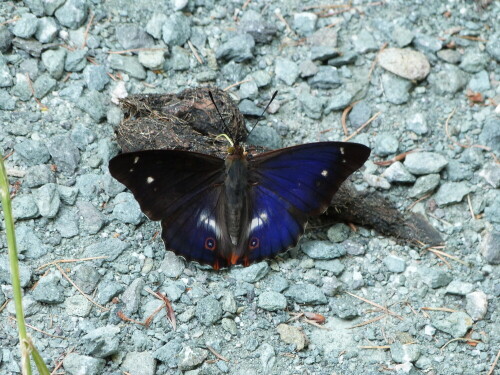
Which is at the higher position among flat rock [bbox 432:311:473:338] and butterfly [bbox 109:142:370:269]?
butterfly [bbox 109:142:370:269]

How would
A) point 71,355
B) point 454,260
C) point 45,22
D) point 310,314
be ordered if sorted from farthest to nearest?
point 45,22
point 454,260
point 310,314
point 71,355

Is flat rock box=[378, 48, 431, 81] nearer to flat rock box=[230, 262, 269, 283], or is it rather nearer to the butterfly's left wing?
the butterfly's left wing

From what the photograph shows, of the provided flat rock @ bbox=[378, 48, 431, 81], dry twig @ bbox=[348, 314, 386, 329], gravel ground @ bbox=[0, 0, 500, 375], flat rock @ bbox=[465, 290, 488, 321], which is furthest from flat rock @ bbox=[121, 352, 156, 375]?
flat rock @ bbox=[378, 48, 431, 81]

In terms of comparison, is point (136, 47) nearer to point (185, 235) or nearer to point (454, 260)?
point (185, 235)

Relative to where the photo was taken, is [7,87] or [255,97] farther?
[255,97]

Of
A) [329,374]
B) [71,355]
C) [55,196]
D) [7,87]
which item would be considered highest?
[7,87]

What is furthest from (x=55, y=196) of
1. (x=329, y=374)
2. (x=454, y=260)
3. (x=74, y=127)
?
(x=454, y=260)

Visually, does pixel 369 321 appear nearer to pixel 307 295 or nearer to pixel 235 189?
pixel 307 295

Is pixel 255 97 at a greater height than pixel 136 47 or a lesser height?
lesser

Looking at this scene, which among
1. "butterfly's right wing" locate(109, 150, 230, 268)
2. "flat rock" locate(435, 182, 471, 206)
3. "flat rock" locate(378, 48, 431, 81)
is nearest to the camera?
"butterfly's right wing" locate(109, 150, 230, 268)
